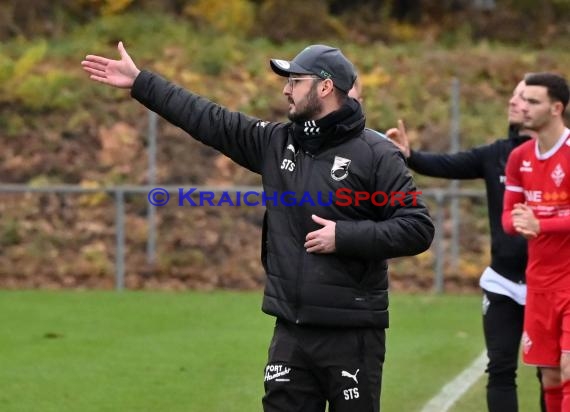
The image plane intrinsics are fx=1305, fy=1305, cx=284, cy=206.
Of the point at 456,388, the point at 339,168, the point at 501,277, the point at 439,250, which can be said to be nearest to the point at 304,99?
the point at 339,168

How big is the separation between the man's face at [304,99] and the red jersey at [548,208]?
6.08 ft

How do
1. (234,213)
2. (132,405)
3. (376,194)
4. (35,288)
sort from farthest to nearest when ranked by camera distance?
1. (234,213)
2. (35,288)
3. (132,405)
4. (376,194)

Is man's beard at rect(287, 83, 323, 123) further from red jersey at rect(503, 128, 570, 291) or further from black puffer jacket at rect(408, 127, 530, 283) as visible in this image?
black puffer jacket at rect(408, 127, 530, 283)

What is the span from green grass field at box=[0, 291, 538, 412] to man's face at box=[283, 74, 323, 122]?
3674 millimetres

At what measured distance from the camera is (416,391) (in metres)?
10.1

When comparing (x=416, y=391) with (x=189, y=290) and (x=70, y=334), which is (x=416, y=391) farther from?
(x=189, y=290)

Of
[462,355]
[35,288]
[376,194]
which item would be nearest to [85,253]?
[35,288]

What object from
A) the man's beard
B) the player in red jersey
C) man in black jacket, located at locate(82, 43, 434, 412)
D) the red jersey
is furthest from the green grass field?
the man's beard

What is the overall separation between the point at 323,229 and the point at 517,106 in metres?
2.58

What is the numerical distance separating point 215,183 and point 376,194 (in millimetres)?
13464

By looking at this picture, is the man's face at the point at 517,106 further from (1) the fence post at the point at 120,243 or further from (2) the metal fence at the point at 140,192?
(1) the fence post at the point at 120,243

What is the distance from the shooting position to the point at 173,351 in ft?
39.1

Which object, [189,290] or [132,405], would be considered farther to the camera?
[189,290]

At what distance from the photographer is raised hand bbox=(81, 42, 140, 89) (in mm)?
6207
